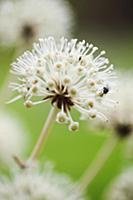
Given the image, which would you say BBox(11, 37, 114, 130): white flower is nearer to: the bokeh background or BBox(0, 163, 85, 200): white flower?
BBox(0, 163, 85, 200): white flower

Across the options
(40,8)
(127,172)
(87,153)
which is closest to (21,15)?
(40,8)

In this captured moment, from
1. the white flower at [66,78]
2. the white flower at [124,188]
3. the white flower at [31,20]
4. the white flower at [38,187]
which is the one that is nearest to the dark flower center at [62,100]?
the white flower at [66,78]

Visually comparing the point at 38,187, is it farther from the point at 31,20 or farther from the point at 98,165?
the point at 31,20

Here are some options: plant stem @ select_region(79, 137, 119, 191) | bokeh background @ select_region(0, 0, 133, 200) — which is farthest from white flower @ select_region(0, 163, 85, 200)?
bokeh background @ select_region(0, 0, 133, 200)

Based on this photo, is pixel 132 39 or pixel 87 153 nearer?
pixel 87 153

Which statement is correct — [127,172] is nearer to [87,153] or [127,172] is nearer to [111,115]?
[111,115]

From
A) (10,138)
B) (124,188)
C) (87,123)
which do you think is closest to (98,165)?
(124,188)

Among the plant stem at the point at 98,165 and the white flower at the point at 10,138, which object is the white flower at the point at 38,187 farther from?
the white flower at the point at 10,138
